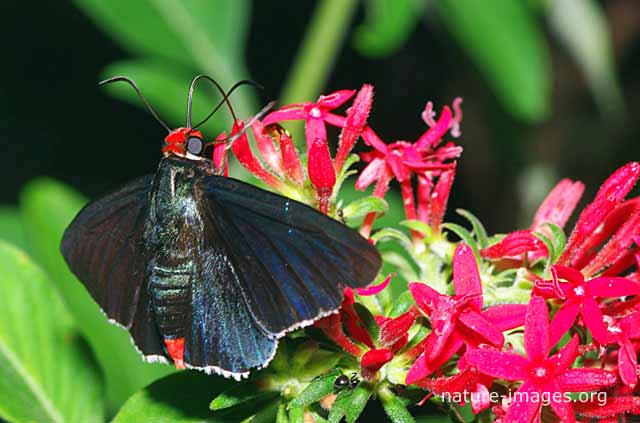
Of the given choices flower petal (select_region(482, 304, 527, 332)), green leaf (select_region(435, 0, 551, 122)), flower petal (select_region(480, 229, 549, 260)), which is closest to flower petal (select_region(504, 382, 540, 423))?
flower petal (select_region(482, 304, 527, 332))

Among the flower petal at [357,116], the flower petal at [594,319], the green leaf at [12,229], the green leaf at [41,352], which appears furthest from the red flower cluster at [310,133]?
the green leaf at [12,229]

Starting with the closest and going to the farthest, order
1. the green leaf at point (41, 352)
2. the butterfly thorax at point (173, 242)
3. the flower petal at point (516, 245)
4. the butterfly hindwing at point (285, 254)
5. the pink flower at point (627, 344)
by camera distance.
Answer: the butterfly hindwing at point (285, 254)
the pink flower at point (627, 344)
the butterfly thorax at point (173, 242)
the flower petal at point (516, 245)
the green leaf at point (41, 352)

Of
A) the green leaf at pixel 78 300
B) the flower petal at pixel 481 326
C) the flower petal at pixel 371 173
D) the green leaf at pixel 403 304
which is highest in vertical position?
the flower petal at pixel 371 173

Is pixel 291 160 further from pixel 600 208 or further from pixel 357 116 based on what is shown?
pixel 600 208

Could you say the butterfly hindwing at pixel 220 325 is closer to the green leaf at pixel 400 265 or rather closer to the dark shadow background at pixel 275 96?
the green leaf at pixel 400 265

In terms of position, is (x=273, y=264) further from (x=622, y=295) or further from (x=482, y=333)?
(x=622, y=295)

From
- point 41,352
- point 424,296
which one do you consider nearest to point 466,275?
point 424,296

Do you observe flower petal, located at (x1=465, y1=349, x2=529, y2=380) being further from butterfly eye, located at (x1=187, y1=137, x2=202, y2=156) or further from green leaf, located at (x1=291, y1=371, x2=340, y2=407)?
butterfly eye, located at (x1=187, y1=137, x2=202, y2=156)
